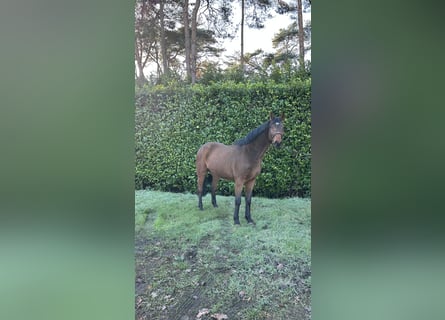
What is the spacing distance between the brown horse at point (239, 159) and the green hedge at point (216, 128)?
0.05 m

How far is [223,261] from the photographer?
3.07 metres

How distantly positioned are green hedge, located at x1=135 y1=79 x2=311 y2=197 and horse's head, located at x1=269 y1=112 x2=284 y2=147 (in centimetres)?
5

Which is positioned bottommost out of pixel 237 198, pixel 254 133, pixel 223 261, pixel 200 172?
pixel 223 261

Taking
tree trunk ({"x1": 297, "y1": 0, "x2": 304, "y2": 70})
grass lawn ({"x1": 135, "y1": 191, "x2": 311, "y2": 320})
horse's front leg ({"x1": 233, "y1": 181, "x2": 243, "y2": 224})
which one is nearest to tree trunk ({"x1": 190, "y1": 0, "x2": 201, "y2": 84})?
tree trunk ({"x1": 297, "y1": 0, "x2": 304, "y2": 70})

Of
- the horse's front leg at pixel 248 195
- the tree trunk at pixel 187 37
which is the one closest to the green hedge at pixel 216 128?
the horse's front leg at pixel 248 195

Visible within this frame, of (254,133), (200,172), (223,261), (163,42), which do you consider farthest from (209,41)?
(223,261)

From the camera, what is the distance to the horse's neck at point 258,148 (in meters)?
3.11

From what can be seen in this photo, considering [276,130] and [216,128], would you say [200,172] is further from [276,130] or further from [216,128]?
[276,130]

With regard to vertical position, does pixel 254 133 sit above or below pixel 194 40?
below

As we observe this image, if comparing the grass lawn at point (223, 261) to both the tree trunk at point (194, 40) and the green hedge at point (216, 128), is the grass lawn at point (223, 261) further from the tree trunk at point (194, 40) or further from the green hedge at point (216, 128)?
the tree trunk at point (194, 40)

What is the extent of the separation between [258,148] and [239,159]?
0.19 m
